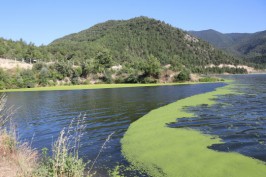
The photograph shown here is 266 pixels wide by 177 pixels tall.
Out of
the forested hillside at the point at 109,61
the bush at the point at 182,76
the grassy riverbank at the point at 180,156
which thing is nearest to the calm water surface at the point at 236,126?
the grassy riverbank at the point at 180,156

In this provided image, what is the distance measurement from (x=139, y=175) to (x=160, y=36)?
190m

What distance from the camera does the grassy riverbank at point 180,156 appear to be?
1094cm

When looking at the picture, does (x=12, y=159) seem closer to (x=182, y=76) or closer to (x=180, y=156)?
(x=180, y=156)

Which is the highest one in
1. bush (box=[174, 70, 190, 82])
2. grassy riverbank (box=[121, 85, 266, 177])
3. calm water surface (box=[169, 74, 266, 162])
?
bush (box=[174, 70, 190, 82])

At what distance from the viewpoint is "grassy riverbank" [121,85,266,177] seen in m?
10.9

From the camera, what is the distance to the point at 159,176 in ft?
35.2

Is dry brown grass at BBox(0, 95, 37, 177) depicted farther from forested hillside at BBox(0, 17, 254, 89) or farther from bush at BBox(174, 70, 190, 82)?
bush at BBox(174, 70, 190, 82)

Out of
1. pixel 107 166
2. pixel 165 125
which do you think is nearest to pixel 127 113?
pixel 165 125

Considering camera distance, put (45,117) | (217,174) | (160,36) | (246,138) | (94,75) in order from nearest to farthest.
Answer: (217,174), (246,138), (45,117), (94,75), (160,36)

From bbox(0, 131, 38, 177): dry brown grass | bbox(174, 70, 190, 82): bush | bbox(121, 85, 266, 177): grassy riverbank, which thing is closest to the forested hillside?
bbox(174, 70, 190, 82): bush

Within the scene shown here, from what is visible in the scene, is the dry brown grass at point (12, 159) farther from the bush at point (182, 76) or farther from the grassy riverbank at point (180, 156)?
the bush at point (182, 76)

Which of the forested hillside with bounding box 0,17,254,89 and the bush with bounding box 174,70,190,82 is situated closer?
the bush with bounding box 174,70,190,82

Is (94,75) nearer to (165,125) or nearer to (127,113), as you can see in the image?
(127,113)

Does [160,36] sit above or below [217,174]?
above
